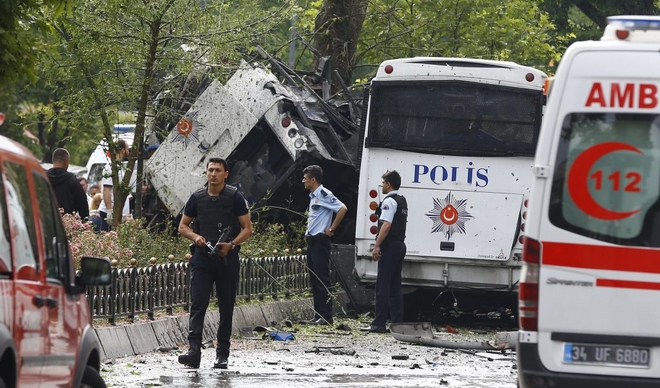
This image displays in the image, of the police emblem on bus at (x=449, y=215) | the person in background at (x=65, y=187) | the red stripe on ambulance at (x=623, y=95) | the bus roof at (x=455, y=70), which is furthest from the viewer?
the police emblem on bus at (x=449, y=215)

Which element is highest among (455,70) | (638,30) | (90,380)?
(455,70)

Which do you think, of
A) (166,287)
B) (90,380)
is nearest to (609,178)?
(90,380)

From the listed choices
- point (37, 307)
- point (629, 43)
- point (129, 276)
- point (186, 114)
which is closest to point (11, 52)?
point (37, 307)

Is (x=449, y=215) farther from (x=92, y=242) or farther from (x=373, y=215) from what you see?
(x=92, y=242)

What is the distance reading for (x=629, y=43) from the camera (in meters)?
8.86

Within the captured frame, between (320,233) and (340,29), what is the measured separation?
8.82m

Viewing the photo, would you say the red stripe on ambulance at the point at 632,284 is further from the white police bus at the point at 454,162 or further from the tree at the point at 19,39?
the white police bus at the point at 454,162

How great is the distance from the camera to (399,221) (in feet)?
58.6

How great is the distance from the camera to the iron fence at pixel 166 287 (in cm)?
1409

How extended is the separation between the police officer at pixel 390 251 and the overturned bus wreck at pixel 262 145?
410 cm

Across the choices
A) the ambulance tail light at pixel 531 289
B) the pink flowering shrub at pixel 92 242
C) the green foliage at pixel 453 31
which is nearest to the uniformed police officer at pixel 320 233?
the pink flowering shrub at pixel 92 242

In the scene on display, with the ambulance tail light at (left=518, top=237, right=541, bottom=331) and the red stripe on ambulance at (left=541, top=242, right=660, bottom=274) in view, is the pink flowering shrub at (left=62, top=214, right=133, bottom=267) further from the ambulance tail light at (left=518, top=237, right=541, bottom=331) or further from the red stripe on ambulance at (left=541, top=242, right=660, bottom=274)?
the red stripe on ambulance at (left=541, top=242, right=660, bottom=274)

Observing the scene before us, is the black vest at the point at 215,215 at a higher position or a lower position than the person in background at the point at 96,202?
lower

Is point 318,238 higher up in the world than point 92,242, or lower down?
higher up
